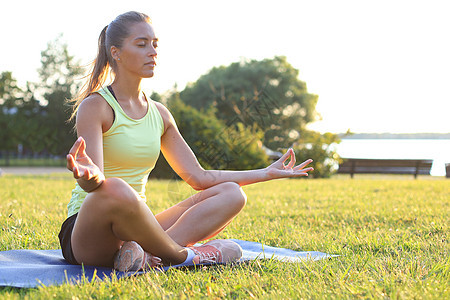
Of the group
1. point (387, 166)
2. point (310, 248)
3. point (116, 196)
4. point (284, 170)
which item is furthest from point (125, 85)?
point (387, 166)

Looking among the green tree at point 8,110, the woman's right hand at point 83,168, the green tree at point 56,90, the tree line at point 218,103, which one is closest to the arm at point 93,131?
the woman's right hand at point 83,168

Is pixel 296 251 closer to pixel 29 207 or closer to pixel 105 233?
pixel 105 233

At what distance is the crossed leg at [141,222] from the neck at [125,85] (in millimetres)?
739

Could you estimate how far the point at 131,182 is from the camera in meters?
2.67

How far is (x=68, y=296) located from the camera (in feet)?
6.51

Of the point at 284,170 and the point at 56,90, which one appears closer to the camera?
the point at 284,170

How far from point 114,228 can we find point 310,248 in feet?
5.48

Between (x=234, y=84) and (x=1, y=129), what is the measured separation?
15.7 meters

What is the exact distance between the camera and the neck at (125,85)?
2.74m

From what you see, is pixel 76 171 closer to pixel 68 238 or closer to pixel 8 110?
pixel 68 238

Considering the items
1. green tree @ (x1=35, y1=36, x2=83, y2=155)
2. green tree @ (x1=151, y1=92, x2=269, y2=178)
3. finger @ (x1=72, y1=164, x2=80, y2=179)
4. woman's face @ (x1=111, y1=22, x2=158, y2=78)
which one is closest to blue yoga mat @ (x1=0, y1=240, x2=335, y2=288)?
finger @ (x1=72, y1=164, x2=80, y2=179)

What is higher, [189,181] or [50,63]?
[50,63]

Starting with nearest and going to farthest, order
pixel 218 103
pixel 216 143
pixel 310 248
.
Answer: pixel 310 248
pixel 216 143
pixel 218 103

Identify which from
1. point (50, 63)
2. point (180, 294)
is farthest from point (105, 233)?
point (50, 63)
